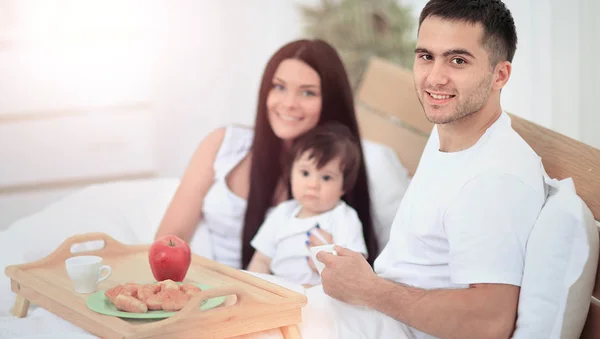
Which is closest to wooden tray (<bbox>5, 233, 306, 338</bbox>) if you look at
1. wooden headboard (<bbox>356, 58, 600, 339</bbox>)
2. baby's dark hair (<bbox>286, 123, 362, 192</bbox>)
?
baby's dark hair (<bbox>286, 123, 362, 192</bbox>)

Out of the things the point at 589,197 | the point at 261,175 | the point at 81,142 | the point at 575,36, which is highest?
the point at 575,36

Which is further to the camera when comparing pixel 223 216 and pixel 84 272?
pixel 223 216

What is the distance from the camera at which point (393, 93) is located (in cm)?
302

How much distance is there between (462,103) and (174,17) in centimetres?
323

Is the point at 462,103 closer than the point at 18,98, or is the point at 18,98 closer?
the point at 462,103

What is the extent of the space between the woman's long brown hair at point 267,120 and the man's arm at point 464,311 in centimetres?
89

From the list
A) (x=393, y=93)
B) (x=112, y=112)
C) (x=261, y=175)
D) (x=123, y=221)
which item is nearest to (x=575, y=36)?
(x=393, y=93)

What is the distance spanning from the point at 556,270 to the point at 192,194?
132cm

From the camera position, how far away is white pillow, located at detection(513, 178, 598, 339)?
1389 mm

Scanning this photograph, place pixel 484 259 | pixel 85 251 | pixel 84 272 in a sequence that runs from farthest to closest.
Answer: pixel 85 251 → pixel 84 272 → pixel 484 259

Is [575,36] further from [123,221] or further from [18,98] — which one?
[18,98]

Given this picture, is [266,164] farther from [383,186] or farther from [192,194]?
[383,186]

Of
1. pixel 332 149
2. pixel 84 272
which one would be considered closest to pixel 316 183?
pixel 332 149

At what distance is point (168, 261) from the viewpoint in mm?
1691
